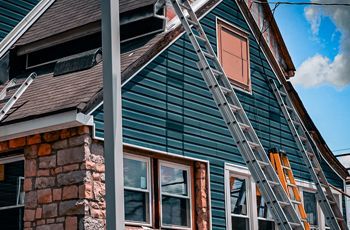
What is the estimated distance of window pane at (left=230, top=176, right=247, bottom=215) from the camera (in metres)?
11.6

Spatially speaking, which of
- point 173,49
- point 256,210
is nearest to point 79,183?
point 173,49

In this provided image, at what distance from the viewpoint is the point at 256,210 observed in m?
11.9

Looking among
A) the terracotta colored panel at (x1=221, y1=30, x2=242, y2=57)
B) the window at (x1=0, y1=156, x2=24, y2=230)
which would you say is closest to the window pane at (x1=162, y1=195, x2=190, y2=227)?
the window at (x1=0, y1=156, x2=24, y2=230)

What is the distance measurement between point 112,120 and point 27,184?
355 cm

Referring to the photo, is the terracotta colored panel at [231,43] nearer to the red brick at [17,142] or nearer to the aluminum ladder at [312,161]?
the aluminum ladder at [312,161]

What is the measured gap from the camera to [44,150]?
9.30 m

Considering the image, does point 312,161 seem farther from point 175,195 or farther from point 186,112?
point 175,195

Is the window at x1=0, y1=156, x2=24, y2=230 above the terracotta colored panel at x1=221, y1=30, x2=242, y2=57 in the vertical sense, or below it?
below

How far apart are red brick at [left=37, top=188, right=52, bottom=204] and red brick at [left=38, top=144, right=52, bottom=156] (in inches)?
20.2

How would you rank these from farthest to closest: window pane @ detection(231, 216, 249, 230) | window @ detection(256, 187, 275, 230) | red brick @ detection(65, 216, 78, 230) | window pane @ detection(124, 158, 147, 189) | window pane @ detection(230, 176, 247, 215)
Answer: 1. window @ detection(256, 187, 275, 230)
2. window pane @ detection(230, 176, 247, 215)
3. window pane @ detection(231, 216, 249, 230)
4. window pane @ detection(124, 158, 147, 189)
5. red brick @ detection(65, 216, 78, 230)

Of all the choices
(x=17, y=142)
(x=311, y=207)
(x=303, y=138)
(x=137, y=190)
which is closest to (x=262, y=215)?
(x=303, y=138)

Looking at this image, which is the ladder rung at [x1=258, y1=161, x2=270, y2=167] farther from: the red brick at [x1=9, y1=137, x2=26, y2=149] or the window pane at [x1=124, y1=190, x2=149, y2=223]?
the red brick at [x1=9, y1=137, x2=26, y2=149]

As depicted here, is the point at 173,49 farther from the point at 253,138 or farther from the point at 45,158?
the point at 45,158

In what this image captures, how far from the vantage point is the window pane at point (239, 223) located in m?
11.5
